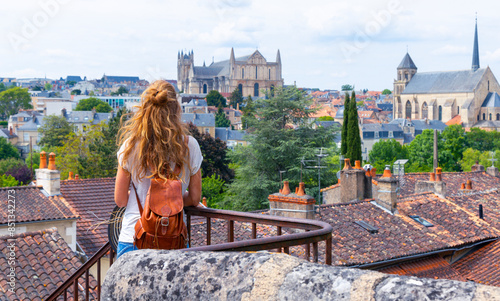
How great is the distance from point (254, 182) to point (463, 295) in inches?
1278

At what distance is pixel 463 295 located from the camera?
5.25 ft

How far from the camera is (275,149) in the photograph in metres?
35.1

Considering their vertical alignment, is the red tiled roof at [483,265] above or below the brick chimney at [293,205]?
below

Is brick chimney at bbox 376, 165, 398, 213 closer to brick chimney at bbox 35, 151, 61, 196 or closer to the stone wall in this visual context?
brick chimney at bbox 35, 151, 61, 196

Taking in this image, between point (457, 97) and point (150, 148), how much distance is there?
122m

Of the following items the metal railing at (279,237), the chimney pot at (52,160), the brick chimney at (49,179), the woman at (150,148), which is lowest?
the brick chimney at (49,179)

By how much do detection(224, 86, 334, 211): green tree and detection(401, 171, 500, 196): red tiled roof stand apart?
4.69 meters

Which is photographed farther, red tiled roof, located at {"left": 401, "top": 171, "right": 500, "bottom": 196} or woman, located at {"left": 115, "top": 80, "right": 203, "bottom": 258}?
red tiled roof, located at {"left": 401, "top": 171, "right": 500, "bottom": 196}

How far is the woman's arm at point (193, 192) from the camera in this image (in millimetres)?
3888

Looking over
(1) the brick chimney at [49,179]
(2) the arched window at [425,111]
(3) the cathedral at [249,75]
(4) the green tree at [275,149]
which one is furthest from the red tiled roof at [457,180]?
(3) the cathedral at [249,75]

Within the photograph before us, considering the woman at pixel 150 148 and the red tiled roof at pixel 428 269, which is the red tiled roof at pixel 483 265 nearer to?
the red tiled roof at pixel 428 269

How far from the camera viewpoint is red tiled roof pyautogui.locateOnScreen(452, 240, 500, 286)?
53.8 ft

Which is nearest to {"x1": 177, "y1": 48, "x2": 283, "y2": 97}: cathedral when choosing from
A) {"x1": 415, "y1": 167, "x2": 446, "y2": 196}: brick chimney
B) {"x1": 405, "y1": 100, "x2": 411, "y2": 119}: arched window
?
{"x1": 405, "y1": 100, "x2": 411, "y2": 119}: arched window

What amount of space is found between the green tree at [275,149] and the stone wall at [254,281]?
100ft
